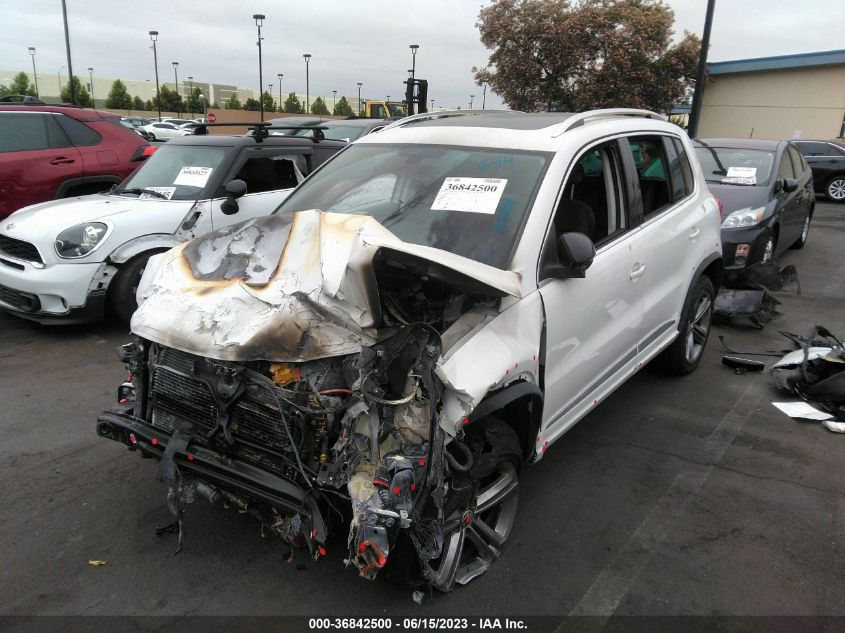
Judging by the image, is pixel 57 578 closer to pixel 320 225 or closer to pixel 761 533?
pixel 320 225

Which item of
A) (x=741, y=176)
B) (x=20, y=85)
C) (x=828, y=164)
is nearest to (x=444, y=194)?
(x=741, y=176)

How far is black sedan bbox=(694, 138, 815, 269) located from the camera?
284 inches

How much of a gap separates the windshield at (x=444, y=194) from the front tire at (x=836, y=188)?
17.8 m

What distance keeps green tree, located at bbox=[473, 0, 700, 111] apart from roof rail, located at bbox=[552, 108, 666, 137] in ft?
75.1

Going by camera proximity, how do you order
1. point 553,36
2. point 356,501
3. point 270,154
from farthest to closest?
point 553,36 → point 270,154 → point 356,501

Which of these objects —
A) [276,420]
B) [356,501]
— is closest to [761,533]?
[356,501]

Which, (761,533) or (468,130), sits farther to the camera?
(468,130)

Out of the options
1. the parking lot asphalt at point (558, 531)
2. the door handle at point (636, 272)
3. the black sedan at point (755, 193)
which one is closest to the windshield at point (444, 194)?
the door handle at point (636, 272)

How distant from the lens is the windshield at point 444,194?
3.05m

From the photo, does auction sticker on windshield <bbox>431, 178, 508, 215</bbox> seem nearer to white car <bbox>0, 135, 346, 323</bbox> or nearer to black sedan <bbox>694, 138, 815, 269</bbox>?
white car <bbox>0, 135, 346, 323</bbox>

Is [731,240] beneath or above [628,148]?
beneath

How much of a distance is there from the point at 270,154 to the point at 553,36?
857 inches

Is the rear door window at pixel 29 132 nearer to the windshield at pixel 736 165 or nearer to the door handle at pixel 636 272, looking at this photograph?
the door handle at pixel 636 272

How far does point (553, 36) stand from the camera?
2502 centimetres
